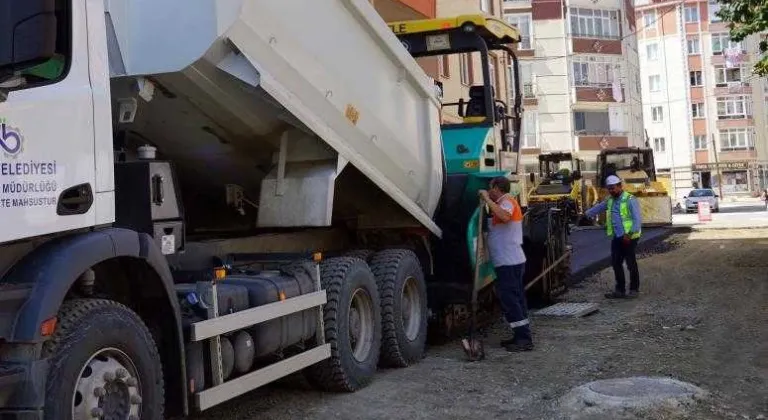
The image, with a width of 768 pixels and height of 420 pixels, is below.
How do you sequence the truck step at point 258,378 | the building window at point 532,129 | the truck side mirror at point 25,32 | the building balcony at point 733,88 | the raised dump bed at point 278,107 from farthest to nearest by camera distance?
the building balcony at point 733,88 < the building window at point 532,129 < the raised dump bed at point 278,107 < the truck step at point 258,378 < the truck side mirror at point 25,32

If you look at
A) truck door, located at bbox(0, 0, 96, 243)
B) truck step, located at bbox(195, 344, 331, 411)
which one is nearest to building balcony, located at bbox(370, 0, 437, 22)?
truck step, located at bbox(195, 344, 331, 411)

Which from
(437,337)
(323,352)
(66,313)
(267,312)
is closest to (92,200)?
(66,313)

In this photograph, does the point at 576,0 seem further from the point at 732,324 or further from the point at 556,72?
the point at 732,324

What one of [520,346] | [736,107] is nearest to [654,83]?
[736,107]

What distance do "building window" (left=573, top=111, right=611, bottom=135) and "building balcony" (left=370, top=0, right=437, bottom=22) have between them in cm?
3347

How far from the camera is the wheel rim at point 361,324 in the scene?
6059 mm

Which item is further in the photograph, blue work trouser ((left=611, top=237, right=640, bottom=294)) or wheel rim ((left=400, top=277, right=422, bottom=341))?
blue work trouser ((left=611, top=237, right=640, bottom=294))

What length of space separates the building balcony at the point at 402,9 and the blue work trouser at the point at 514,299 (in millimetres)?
8496

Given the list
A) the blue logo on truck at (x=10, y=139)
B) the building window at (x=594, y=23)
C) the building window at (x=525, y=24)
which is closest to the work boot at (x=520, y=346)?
the blue logo on truck at (x=10, y=139)

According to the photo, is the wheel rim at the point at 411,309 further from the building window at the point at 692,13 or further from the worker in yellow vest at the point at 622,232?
the building window at the point at 692,13

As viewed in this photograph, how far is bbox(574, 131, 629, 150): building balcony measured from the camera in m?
48.8

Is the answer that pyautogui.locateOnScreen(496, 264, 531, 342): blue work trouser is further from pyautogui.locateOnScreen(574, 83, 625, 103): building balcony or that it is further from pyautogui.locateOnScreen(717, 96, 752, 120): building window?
pyautogui.locateOnScreen(717, 96, 752, 120): building window

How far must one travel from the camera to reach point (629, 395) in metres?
5.23

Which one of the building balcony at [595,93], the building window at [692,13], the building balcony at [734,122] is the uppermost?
the building window at [692,13]
